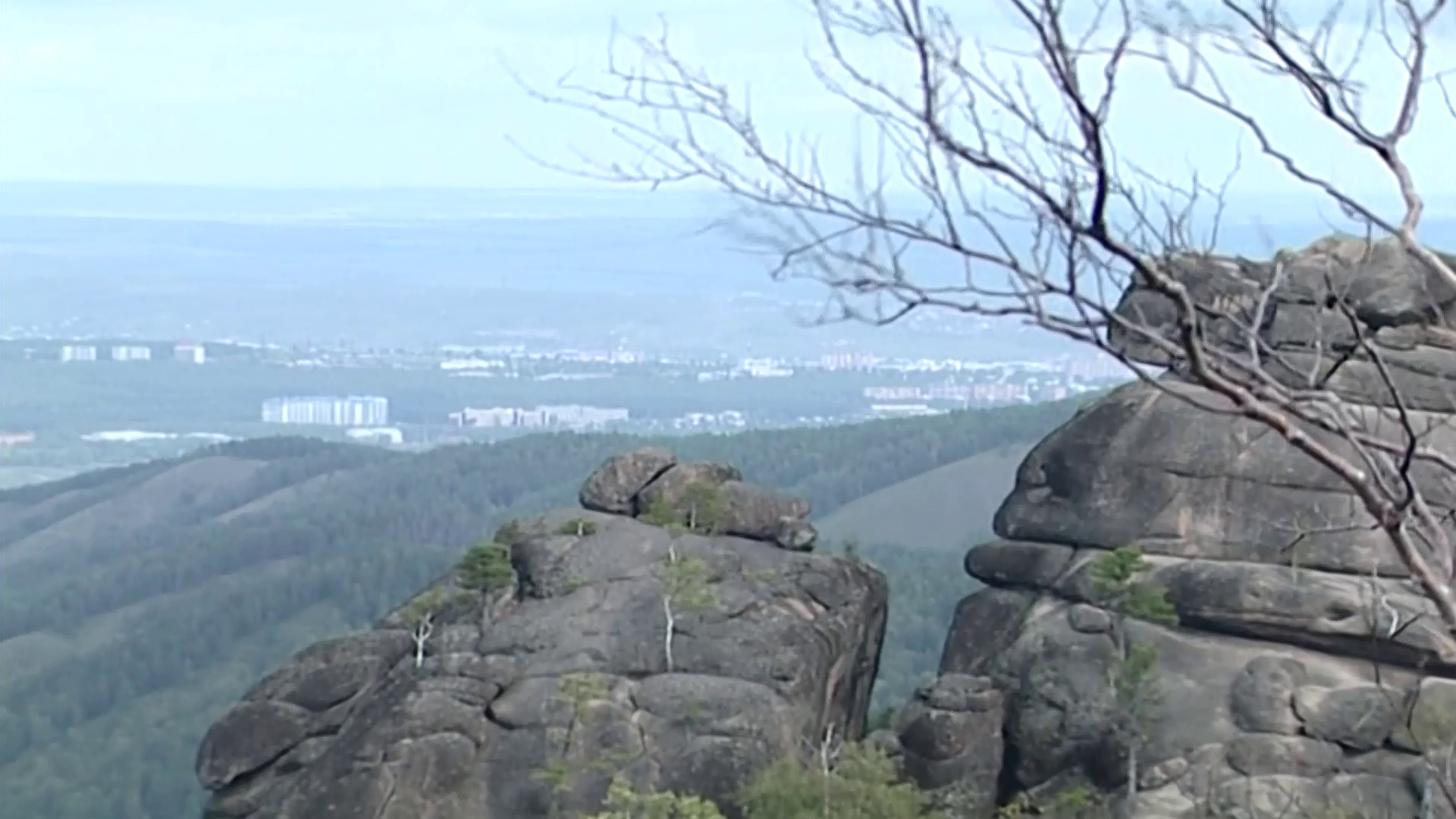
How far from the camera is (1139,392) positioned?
24.4 metres

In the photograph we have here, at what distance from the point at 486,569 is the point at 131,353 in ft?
397

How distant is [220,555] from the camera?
78.1m

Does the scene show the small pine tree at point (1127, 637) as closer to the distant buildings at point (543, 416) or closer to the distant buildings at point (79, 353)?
the distant buildings at point (543, 416)

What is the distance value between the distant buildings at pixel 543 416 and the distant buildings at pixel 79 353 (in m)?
22.6

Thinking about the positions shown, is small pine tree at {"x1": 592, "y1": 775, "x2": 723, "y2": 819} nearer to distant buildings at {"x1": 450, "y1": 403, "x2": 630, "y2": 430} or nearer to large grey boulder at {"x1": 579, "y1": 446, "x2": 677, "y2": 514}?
large grey boulder at {"x1": 579, "y1": 446, "x2": 677, "y2": 514}

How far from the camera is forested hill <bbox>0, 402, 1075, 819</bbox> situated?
58.6 metres

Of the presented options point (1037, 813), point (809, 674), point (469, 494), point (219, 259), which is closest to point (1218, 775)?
point (1037, 813)

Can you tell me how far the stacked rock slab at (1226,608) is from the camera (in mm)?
20797

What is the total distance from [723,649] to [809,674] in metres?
0.81

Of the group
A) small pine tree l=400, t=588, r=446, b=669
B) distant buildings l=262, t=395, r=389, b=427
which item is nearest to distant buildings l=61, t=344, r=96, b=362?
distant buildings l=262, t=395, r=389, b=427

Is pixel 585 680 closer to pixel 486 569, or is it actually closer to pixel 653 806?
pixel 486 569

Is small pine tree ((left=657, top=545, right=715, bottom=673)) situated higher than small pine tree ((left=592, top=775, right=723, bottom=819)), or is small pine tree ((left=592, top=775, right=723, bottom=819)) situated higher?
small pine tree ((left=657, top=545, right=715, bottom=673))

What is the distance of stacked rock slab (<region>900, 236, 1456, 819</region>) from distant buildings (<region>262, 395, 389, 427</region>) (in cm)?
10452

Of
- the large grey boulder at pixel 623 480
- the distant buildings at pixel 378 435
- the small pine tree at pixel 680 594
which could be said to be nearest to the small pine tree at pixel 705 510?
the large grey boulder at pixel 623 480
